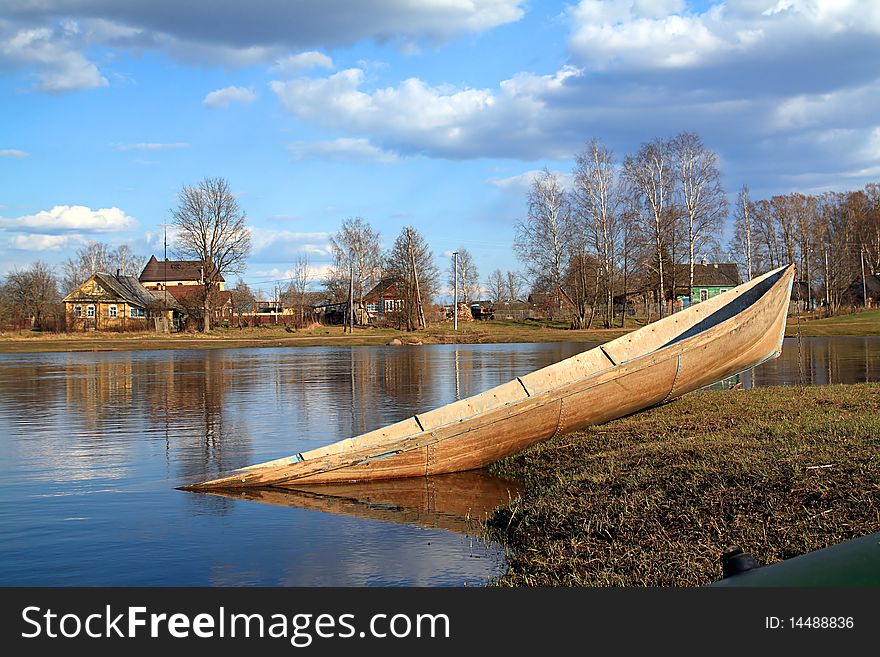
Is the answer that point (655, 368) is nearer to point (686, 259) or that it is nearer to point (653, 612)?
point (653, 612)

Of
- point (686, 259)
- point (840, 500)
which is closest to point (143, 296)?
point (686, 259)

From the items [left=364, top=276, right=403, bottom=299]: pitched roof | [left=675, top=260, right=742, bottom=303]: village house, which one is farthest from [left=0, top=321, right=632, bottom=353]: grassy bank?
[left=675, top=260, right=742, bottom=303]: village house

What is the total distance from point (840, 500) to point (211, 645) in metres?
5.23

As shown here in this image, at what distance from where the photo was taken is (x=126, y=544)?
7.98 meters

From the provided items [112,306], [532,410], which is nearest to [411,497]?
[532,410]

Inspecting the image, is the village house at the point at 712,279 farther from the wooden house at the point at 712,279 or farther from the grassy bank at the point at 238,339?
the grassy bank at the point at 238,339

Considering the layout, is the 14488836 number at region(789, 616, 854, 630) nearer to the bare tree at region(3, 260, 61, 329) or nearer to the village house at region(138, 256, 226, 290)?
the bare tree at region(3, 260, 61, 329)

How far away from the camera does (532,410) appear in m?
11.0

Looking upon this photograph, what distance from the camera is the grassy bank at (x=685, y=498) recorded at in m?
5.93

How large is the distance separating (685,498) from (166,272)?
127 m

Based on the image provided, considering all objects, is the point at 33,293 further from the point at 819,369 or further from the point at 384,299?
the point at 819,369

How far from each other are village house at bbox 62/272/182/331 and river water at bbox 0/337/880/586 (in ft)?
197

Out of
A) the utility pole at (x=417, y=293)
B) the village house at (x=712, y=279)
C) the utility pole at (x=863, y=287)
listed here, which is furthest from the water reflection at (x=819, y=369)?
A: the village house at (x=712, y=279)

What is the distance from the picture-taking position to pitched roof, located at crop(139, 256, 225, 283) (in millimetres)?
124188
